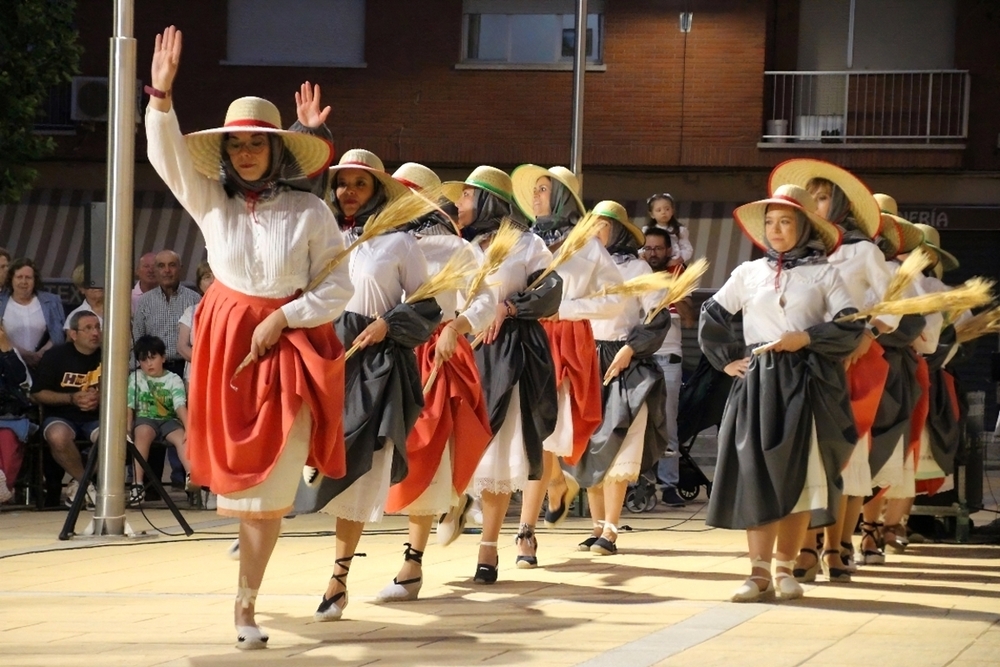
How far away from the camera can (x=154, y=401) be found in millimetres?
14461

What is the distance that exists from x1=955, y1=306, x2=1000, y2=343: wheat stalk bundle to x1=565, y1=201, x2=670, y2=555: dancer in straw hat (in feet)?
6.53

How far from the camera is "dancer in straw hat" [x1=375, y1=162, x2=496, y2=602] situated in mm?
8805

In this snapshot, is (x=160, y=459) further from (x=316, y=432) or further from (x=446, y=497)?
(x=316, y=432)

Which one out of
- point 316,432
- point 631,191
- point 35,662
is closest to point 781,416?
point 316,432

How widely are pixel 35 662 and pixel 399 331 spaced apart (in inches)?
95.5

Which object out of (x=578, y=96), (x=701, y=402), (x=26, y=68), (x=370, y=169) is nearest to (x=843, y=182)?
(x=370, y=169)

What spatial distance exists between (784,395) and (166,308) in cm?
743

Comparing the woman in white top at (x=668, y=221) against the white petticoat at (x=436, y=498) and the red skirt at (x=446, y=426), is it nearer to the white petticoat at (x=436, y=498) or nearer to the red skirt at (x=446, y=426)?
the red skirt at (x=446, y=426)

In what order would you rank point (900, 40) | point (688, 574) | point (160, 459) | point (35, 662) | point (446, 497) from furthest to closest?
point (900, 40), point (160, 459), point (688, 574), point (446, 497), point (35, 662)

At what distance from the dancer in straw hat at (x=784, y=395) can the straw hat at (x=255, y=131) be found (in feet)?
8.16

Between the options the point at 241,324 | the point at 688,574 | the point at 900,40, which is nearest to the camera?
the point at 241,324

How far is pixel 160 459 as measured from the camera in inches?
578

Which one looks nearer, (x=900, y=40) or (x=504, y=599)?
(x=504, y=599)

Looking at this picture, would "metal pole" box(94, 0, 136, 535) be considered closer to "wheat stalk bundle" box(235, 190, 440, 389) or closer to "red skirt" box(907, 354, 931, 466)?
"wheat stalk bundle" box(235, 190, 440, 389)
